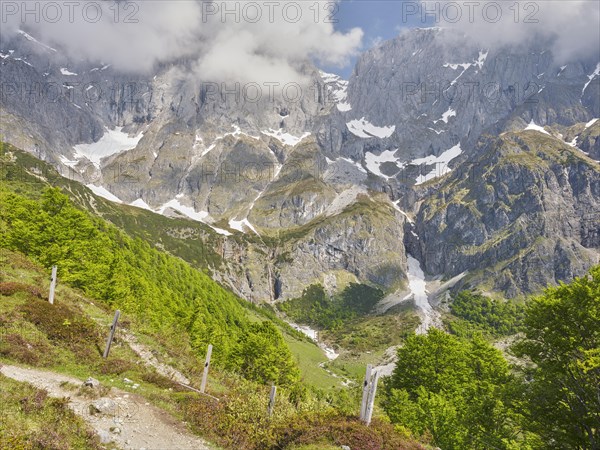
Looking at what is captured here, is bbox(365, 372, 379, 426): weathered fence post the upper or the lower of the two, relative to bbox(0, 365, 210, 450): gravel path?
upper

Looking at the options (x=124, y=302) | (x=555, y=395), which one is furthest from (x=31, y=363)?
(x=555, y=395)

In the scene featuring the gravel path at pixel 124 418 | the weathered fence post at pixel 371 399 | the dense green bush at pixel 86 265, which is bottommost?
the gravel path at pixel 124 418

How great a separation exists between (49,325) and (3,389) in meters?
9.68

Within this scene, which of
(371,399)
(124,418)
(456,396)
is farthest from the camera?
(456,396)

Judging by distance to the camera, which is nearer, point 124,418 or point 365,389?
point 124,418

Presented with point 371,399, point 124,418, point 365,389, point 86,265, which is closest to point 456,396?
point 371,399

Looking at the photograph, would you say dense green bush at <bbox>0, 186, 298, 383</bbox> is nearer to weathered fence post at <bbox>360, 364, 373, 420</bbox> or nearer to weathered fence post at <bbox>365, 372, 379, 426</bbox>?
weathered fence post at <bbox>360, 364, 373, 420</bbox>

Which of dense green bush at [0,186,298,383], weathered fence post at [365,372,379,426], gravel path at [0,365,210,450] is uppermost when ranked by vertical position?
dense green bush at [0,186,298,383]

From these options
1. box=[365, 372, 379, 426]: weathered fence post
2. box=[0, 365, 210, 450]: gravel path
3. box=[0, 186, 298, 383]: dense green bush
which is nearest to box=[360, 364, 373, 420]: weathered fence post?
box=[365, 372, 379, 426]: weathered fence post

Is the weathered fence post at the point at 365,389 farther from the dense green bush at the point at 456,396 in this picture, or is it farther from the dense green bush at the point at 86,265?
the dense green bush at the point at 86,265

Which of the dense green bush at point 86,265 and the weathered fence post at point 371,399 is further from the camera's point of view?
the dense green bush at point 86,265

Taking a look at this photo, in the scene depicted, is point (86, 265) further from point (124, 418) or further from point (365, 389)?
point (365, 389)

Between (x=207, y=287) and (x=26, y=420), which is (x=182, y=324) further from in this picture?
(x=207, y=287)

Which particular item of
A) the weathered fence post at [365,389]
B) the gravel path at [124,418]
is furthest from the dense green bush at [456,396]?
the gravel path at [124,418]
